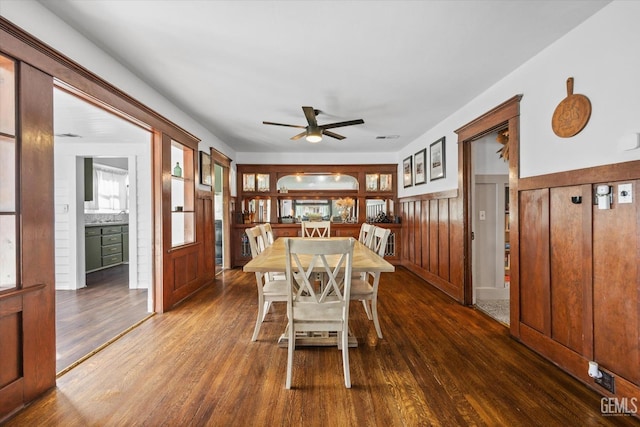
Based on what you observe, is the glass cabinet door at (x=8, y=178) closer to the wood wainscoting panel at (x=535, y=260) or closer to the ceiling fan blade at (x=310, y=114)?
the ceiling fan blade at (x=310, y=114)

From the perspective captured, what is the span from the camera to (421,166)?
5184 mm

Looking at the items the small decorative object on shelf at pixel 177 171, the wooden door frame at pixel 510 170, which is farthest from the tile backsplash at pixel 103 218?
the wooden door frame at pixel 510 170

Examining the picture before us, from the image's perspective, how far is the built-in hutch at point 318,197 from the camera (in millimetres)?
6379

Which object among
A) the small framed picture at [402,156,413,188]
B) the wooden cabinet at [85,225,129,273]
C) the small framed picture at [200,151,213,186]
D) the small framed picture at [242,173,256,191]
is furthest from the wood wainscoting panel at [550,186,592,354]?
the wooden cabinet at [85,225,129,273]

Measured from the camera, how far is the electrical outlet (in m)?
1.81

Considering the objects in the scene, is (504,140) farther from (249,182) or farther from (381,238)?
(249,182)

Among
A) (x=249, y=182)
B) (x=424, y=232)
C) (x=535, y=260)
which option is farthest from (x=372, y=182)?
(x=535, y=260)

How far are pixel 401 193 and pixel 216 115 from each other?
4.07m

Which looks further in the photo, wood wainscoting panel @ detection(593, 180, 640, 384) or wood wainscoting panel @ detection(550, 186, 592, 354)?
wood wainscoting panel @ detection(550, 186, 592, 354)

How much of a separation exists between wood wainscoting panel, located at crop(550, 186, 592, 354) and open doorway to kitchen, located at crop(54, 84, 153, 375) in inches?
148

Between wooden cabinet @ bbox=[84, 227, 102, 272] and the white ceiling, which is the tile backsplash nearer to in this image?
wooden cabinet @ bbox=[84, 227, 102, 272]

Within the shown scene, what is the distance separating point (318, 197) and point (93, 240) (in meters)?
4.52

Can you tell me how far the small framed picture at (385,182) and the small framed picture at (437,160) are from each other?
184cm

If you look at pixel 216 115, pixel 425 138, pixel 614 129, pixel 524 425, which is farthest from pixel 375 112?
pixel 524 425
